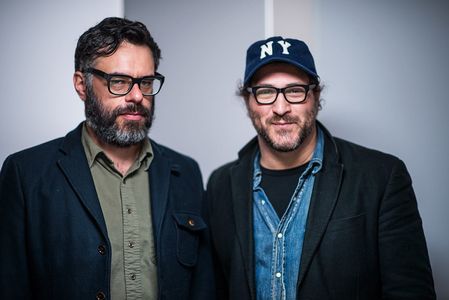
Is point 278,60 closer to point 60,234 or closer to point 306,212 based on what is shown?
point 306,212

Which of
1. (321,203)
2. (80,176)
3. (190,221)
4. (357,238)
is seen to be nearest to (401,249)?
(357,238)

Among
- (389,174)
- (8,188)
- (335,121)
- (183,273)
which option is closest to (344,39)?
(335,121)

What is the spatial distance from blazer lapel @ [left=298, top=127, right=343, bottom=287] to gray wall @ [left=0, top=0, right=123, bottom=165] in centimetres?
108

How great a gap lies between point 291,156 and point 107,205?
0.77 meters

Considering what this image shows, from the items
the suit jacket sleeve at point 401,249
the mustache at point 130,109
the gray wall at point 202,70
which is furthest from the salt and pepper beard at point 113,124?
the gray wall at point 202,70

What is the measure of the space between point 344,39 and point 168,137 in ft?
4.22

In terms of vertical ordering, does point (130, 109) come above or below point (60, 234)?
above

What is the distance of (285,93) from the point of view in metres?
1.89

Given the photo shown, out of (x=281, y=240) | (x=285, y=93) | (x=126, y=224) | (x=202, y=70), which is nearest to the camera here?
(x=126, y=224)

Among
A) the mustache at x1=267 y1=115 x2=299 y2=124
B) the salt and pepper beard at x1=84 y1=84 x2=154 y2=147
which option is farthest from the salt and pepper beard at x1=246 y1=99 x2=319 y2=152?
the salt and pepper beard at x1=84 y1=84 x2=154 y2=147

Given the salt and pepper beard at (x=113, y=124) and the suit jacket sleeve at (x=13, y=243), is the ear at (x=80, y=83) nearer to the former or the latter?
the salt and pepper beard at (x=113, y=124)

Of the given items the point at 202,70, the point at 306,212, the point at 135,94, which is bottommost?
the point at 306,212

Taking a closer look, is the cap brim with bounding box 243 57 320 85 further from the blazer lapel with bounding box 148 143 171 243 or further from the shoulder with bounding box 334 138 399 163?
the blazer lapel with bounding box 148 143 171 243

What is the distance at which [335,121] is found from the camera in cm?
234
